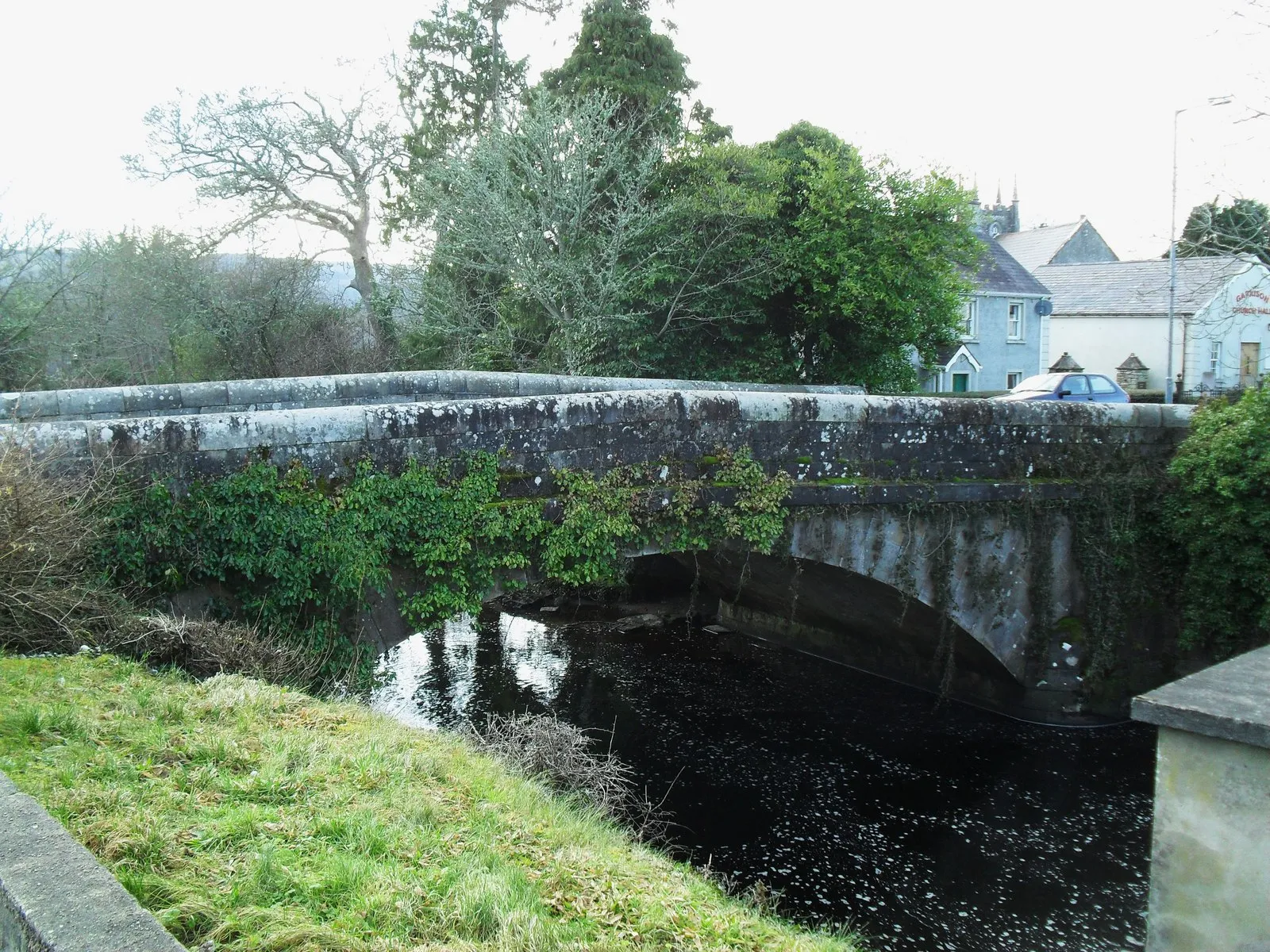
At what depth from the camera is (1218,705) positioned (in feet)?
14.8

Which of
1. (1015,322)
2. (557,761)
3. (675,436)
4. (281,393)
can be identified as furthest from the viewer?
(1015,322)

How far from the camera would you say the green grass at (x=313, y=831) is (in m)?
3.01

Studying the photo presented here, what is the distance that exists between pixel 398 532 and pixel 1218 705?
16.5 ft

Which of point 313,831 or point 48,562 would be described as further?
point 48,562

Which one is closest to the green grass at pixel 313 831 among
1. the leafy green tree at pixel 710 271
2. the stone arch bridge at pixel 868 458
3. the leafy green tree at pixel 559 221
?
the stone arch bridge at pixel 868 458

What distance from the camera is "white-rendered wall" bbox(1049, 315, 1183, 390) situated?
31.0 metres

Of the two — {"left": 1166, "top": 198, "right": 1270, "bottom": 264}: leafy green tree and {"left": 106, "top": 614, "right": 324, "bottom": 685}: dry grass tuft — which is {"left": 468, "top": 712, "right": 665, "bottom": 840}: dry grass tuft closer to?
{"left": 106, "top": 614, "right": 324, "bottom": 685}: dry grass tuft

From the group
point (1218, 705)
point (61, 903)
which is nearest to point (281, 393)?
point (61, 903)

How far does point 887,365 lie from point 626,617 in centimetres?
749

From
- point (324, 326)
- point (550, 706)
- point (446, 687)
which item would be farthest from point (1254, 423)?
point (324, 326)

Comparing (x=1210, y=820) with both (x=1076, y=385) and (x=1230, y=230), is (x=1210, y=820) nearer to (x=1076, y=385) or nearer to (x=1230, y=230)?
(x=1230, y=230)

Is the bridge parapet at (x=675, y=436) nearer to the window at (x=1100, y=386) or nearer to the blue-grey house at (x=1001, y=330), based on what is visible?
the window at (x=1100, y=386)

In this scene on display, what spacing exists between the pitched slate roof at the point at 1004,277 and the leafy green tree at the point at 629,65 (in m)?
15.4

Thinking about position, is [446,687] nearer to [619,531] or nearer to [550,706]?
[550,706]
